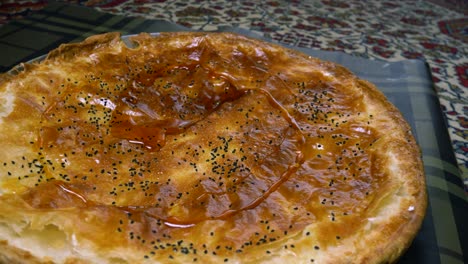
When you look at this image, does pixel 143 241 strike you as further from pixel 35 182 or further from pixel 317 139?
pixel 317 139

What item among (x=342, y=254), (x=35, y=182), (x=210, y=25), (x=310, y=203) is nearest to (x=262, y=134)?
(x=310, y=203)

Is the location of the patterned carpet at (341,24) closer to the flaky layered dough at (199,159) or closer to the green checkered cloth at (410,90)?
the green checkered cloth at (410,90)

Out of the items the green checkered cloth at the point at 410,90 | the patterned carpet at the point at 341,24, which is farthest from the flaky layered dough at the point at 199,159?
the patterned carpet at the point at 341,24

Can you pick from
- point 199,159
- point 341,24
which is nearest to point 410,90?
point 199,159

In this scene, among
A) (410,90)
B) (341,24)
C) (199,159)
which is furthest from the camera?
(341,24)

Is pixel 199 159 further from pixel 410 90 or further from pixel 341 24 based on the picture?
pixel 341 24
